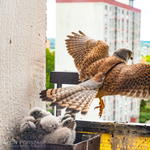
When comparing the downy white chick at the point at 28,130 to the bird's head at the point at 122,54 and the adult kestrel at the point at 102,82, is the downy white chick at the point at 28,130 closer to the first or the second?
the adult kestrel at the point at 102,82

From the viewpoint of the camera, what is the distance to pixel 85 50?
71.8 inches

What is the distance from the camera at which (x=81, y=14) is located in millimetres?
8133

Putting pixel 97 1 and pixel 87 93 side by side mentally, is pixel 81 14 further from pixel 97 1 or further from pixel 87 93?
pixel 87 93

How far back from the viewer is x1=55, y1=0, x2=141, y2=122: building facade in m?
6.79

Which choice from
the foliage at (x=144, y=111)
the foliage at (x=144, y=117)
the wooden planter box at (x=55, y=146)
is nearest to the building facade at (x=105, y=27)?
the foliage at (x=144, y=117)

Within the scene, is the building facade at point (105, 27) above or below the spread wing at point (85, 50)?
above

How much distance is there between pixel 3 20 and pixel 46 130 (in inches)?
20.5

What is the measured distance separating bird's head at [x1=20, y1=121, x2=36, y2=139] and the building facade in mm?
5401

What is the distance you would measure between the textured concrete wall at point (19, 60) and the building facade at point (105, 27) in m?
5.10

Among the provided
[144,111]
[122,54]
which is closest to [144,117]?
[144,111]

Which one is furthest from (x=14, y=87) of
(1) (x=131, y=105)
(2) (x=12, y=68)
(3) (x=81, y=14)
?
(1) (x=131, y=105)

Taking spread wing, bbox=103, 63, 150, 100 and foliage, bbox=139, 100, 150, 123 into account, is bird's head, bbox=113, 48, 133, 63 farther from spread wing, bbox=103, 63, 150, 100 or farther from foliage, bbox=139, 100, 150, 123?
foliage, bbox=139, 100, 150, 123

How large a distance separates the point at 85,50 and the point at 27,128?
1009 millimetres

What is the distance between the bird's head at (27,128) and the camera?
968 millimetres
